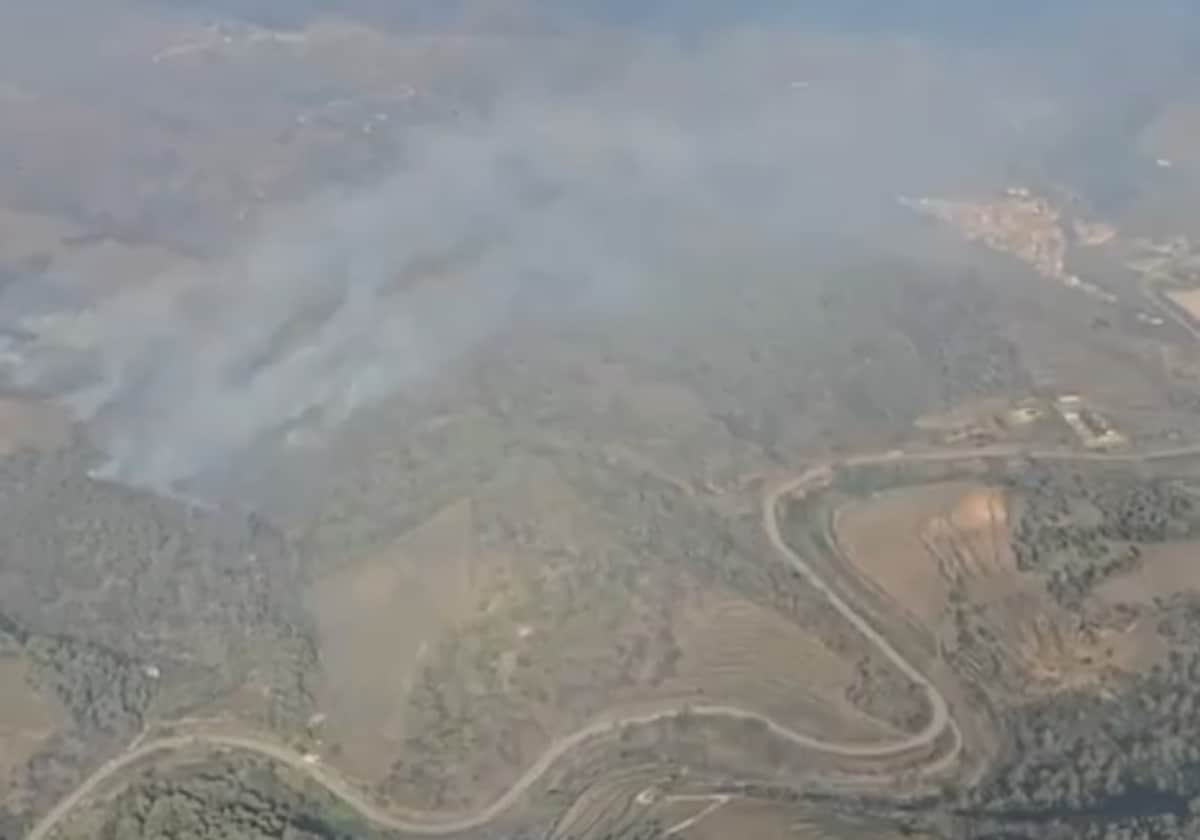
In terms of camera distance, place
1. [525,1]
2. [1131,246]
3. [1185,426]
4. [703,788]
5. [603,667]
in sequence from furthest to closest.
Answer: [525,1], [1131,246], [1185,426], [603,667], [703,788]

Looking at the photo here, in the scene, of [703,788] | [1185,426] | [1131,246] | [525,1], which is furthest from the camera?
[525,1]

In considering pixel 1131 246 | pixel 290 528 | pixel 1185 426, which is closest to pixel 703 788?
pixel 290 528

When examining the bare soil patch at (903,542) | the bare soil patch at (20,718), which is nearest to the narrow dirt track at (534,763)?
the bare soil patch at (903,542)

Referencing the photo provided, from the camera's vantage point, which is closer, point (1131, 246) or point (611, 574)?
point (611, 574)

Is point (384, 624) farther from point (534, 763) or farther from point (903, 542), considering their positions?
point (903, 542)

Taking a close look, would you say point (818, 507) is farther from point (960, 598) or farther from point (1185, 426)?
point (1185, 426)

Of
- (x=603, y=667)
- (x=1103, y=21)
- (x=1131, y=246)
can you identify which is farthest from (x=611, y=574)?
(x=1103, y=21)

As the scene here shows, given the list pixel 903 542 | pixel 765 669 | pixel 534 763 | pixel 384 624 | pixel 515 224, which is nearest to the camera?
pixel 534 763

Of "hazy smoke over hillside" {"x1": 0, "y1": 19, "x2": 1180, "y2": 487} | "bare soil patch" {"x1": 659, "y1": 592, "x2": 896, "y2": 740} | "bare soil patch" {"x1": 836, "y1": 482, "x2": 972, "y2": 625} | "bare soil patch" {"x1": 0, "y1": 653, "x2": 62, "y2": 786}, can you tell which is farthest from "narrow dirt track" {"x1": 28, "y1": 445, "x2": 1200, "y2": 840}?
"hazy smoke over hillside" {"x1": 0, "y1": 19, "x2": 1180, "y2": 487}

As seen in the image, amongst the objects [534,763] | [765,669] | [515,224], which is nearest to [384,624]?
[534,763]
